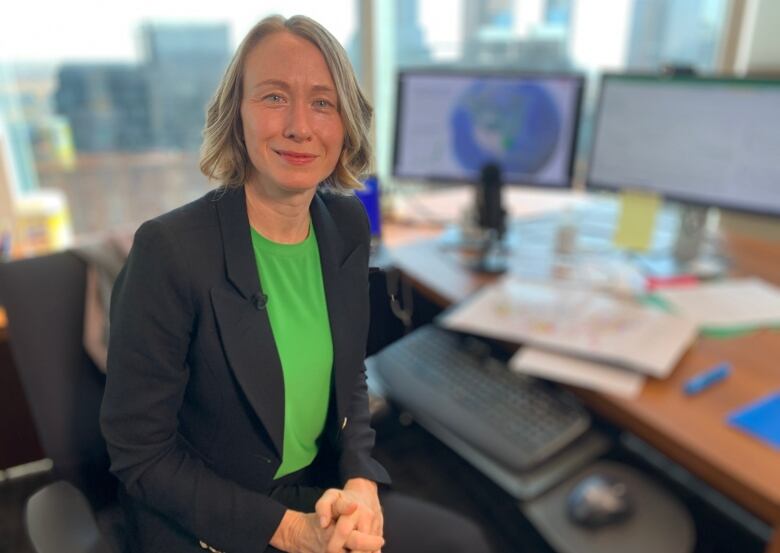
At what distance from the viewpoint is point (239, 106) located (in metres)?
0.24

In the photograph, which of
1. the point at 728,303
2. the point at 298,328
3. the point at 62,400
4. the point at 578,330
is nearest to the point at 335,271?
the point at 298,328

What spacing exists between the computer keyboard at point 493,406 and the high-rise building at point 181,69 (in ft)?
1.01

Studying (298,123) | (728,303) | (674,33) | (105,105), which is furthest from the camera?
(674,33)

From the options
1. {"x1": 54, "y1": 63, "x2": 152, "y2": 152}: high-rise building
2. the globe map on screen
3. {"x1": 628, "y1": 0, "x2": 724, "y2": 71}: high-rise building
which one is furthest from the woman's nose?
the globe map on screen

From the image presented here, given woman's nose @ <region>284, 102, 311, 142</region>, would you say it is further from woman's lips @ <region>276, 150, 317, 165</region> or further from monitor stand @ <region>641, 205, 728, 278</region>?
monitor stand @ <region>641, 205, 728, 278</region>

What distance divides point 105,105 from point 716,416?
2.75ft

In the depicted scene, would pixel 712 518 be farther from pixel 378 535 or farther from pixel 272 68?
pixel 272 68

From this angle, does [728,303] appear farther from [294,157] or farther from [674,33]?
[294,157]

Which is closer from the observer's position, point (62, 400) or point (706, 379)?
point (62, 400)

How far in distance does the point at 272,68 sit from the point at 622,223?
51.6 inches

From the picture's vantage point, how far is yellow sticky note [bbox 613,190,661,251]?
138cm

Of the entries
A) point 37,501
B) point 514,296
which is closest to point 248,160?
point 37,501

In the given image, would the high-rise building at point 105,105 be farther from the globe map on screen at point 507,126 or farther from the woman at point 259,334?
the globe map on screen at point 507,126

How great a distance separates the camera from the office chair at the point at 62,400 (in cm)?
39
